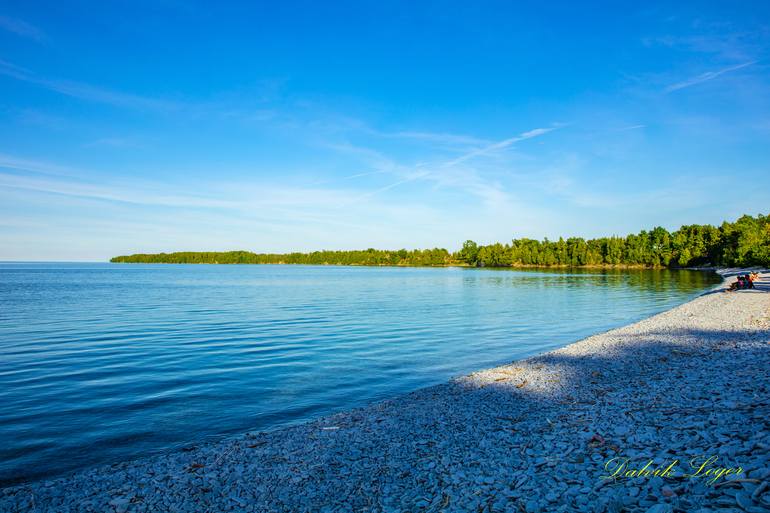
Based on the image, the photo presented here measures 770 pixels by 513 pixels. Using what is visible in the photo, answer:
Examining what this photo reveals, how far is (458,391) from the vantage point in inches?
593

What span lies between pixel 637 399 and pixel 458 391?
5.42 metres

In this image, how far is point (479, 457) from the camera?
928cm

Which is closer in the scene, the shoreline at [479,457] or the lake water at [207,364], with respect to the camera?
the shoreline at [479,457]

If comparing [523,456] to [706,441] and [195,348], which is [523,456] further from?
[195,348]

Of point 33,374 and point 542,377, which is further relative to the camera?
point 33,374

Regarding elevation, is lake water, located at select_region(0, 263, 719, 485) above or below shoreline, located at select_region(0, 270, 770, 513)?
below

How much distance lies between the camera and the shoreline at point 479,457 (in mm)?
7281

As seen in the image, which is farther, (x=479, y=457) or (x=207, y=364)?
(x=207, y=364)

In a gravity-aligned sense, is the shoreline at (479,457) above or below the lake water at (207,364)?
above

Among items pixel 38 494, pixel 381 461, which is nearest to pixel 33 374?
pixel 38 494

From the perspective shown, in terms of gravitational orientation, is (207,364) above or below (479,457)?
below

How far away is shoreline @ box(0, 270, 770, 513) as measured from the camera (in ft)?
23.9

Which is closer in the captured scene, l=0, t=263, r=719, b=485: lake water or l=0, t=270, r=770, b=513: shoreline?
l=0, t=270, r=770, b=513: shoreline

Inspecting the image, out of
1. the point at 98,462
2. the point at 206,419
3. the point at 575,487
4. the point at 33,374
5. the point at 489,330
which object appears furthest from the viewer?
the point at 489,330
